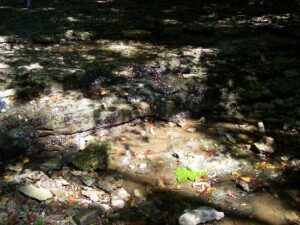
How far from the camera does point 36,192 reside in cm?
414

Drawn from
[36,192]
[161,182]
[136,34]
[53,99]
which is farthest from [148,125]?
[136,34]

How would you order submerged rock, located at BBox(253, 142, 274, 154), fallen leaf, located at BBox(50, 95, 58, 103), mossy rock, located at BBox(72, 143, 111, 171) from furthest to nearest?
1. fallen leaf, located at BBox(50, 95, 58, 103)
2. submerged rock, located at BBox(253, 142, 274, 154)
3. mossy rock, located at BBox(72, 143, 111, 171)

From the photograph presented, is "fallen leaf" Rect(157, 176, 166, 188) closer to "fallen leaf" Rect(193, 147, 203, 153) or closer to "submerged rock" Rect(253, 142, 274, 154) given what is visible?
"fallen leaf" Rect(193, 147, 203, 153)

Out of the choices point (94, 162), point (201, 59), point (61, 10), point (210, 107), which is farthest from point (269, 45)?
point (61, 10)

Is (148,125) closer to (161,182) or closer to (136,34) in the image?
(161,182)

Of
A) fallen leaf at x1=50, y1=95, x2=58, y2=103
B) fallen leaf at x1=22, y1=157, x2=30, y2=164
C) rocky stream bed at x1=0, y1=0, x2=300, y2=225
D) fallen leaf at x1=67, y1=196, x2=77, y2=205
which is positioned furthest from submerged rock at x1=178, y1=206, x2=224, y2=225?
fallen leaf at x1=50, y1=95, x2=58, y2=103

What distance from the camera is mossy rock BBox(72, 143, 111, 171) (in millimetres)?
4605

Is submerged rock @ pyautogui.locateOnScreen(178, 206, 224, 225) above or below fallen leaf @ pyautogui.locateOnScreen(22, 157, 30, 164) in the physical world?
above

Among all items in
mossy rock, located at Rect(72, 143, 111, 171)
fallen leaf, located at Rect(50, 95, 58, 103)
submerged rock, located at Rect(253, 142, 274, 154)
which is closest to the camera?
mossy rock, located at Rect(72, 143, 111, 171)

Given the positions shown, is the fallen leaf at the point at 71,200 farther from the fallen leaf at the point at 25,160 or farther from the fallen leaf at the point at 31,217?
the fallen leaf at the point at 25,160

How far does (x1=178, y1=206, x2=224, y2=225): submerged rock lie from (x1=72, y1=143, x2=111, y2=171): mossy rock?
3.93 feet

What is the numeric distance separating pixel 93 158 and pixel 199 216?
148 cm

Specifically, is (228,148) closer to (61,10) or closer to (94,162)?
(94,162)

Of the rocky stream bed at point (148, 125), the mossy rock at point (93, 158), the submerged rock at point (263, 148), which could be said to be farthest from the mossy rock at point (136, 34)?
the submerged rock at point (263, 148)
